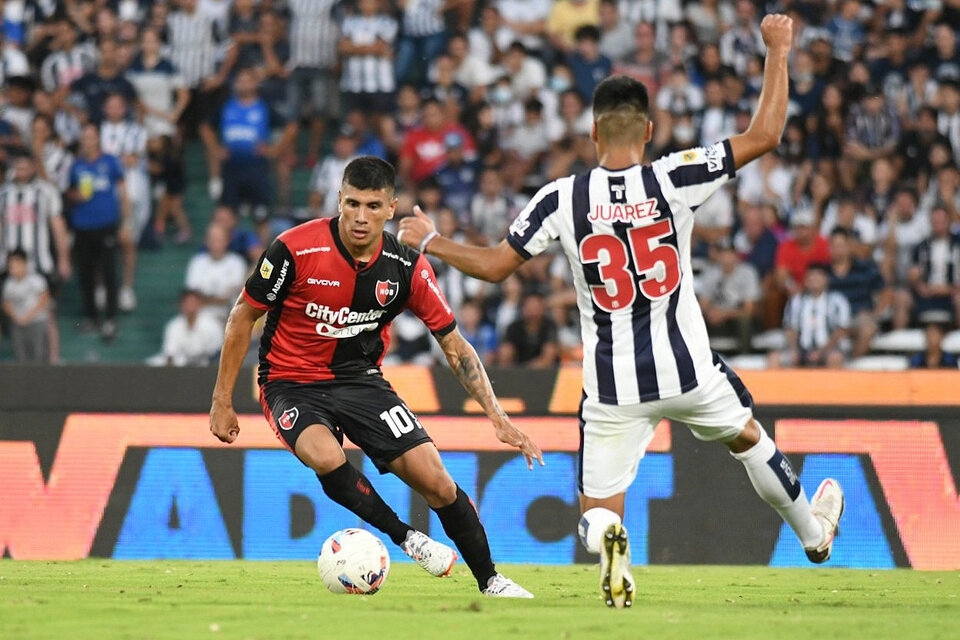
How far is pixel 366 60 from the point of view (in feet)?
57.8

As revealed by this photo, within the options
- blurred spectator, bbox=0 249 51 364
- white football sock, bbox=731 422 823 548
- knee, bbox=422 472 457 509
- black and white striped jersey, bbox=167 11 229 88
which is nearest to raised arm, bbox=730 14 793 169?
white football sock, bbox=731 422 823 548

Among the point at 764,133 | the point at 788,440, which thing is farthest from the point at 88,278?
the point at 764,133

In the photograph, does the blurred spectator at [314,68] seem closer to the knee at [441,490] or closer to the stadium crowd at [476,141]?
the stadium crowd at [476,141]

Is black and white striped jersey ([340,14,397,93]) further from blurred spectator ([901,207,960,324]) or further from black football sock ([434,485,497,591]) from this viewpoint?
black football sock ([434,485,497,591])

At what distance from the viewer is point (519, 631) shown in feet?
19.4

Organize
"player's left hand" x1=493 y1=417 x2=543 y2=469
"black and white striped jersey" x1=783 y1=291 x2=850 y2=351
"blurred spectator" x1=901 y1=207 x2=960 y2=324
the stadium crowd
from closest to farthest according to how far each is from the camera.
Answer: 1. "player's left hand" x1=493 y1=417 x2=543 y2=469
2. "black and white striped jersey" x1=783 y1=291 x2=850 y2=351
3. "blurred spectator" x1=901 y1=207 x2=960 y2=324
4. the stadium crowd

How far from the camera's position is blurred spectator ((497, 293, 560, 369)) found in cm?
1357

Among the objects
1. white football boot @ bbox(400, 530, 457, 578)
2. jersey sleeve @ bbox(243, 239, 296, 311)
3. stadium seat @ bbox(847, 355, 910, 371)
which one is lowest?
stadium seat @ bbox(847, 355, 910, 371)

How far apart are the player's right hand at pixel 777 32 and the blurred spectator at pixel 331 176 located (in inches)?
386

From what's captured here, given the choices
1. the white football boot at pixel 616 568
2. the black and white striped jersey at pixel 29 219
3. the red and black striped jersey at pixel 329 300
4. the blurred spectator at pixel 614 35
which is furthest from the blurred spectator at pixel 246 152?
the white football boot at pixel 616 568

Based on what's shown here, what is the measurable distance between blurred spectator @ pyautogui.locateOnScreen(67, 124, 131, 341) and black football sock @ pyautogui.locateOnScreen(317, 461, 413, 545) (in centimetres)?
914

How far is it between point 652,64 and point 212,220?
565cm

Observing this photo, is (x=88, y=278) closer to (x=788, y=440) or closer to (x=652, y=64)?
(x=652, y=64)

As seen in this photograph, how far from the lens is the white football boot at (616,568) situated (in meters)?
6.41
